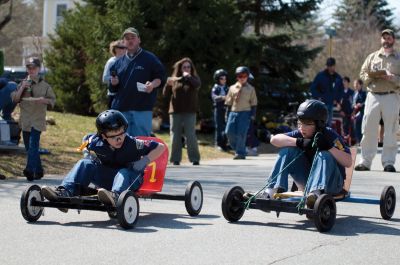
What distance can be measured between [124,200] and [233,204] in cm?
119

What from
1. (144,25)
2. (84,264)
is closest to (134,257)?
(84,264)

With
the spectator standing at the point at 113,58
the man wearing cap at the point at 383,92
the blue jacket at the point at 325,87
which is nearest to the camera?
the spectator standing at the point at 113,58

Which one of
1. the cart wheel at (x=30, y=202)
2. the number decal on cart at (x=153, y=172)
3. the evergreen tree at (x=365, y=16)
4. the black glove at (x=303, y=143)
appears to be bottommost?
the cart wheel at (x=30, y=202)

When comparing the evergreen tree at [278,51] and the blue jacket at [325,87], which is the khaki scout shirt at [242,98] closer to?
the blue jacket at [325,87]

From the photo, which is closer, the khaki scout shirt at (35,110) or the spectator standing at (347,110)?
the khaki scout shirt at (35,110)

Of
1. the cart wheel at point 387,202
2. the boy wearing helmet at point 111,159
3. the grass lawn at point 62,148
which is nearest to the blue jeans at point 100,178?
the boy wearing helmet at point 111,159

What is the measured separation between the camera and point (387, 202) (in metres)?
8.73

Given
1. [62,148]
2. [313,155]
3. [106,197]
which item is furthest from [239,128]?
[106,197]

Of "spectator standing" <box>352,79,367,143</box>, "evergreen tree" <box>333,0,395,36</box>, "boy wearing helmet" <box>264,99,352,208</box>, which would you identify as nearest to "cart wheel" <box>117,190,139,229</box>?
"boy wearing helmet" <box>264,99,352,208</box>

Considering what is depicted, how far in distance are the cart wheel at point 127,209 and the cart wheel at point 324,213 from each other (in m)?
1.55

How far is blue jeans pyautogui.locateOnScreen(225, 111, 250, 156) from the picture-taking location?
17.6 metres

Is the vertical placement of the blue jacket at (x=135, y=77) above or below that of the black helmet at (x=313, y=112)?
above

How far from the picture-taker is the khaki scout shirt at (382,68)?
547 inches

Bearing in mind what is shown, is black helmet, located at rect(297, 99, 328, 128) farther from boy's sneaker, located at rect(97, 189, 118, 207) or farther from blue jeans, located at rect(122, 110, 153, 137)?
blue jeans, located at rect(122, 110, 153, 137)
